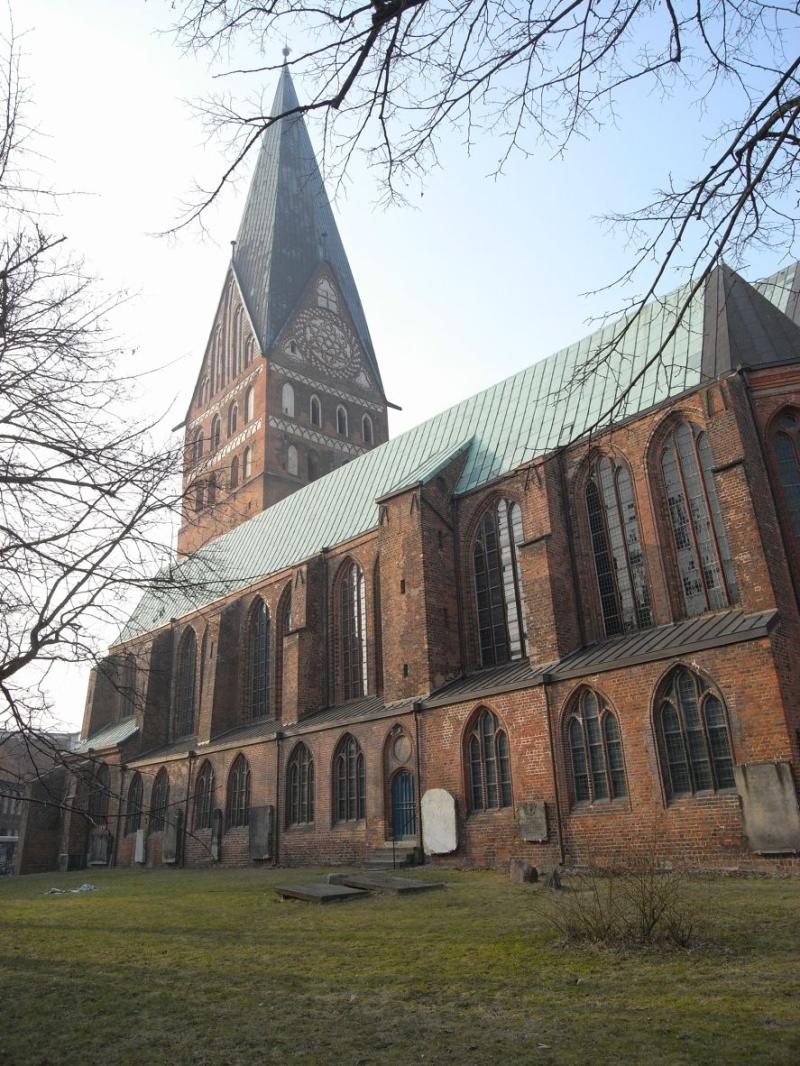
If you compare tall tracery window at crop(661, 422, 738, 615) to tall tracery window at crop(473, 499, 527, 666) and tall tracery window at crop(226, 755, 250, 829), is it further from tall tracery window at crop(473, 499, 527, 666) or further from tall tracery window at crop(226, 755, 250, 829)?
tall tracery window at crop(226, 755, 250, 829)

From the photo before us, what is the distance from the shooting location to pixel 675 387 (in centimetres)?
1705

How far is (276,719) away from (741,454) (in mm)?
16910

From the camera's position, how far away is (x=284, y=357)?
41.4 meters

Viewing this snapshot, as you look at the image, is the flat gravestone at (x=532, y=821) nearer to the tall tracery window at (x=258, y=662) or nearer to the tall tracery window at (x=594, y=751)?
the tall tracery window at (x=594, y=751)

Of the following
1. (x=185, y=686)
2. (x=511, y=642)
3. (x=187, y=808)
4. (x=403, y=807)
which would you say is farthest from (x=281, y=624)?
(x=511, y=642)

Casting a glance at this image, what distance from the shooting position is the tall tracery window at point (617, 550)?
16.9m

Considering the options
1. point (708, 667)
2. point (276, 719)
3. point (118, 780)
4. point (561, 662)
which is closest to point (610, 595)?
point (561, 662)

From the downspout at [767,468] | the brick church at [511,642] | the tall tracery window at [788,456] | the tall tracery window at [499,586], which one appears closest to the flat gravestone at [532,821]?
the brick church at [511,642]

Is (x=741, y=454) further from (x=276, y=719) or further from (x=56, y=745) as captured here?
(x=276, y=719)

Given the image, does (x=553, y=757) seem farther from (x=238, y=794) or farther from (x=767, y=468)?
(x=238, y=794)

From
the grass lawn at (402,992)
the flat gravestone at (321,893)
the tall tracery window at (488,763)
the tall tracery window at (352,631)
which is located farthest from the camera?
the tall tracery window at (352,631)

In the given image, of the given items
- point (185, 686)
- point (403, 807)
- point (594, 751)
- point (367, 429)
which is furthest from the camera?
point (367, 429)

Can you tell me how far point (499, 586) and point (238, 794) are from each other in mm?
10767

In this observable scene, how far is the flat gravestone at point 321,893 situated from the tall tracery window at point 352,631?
10.8 m
